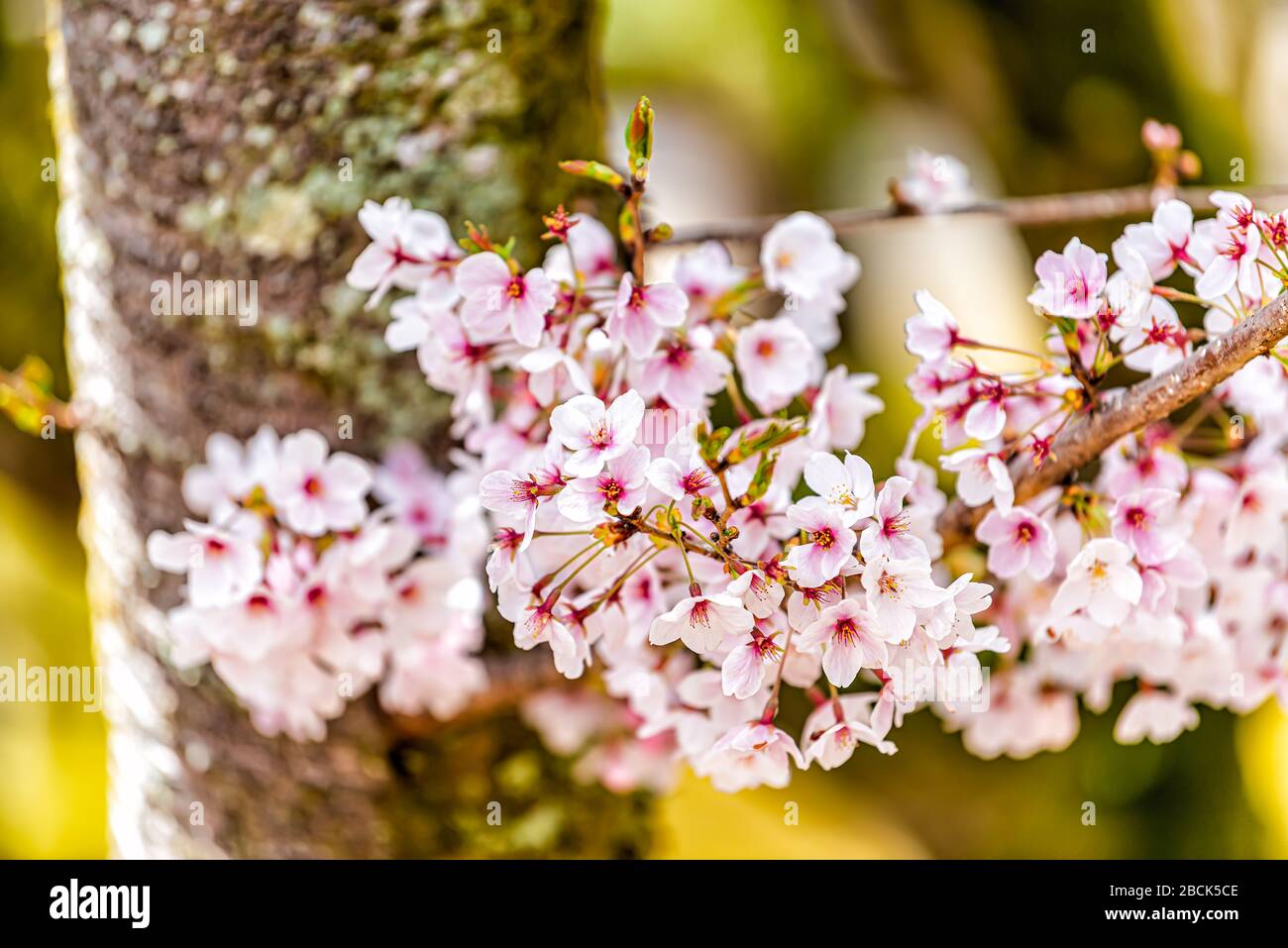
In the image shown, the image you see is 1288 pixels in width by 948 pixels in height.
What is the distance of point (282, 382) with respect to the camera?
86cm

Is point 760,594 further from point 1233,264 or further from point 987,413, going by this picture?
point 1233,264

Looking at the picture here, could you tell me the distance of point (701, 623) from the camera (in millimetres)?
498

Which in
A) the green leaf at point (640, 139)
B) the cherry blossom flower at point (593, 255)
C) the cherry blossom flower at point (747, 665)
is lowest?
the cherry blossom flower at point (747, 665)

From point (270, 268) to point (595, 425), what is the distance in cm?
45

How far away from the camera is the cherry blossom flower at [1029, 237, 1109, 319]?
0.54 metres

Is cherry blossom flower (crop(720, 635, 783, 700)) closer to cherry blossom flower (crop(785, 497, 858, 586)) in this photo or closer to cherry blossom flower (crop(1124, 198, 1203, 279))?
cherry blossom flower (crop(785, 497, 858, 586))

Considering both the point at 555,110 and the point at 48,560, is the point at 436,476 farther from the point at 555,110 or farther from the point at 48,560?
the point at 48,560

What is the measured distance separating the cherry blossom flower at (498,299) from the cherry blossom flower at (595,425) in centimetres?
10

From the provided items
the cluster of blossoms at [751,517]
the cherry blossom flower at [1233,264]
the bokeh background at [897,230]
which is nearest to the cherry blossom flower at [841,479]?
the cluster of blossoms at [751,517]

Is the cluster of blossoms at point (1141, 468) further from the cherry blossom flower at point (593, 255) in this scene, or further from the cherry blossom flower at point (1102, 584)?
the cherry blossom flower at point (593, 255)

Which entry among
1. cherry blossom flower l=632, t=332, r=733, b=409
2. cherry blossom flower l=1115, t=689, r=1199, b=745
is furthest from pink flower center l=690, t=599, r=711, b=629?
cherry blossom flower l=1115, t=689, r=1199, b=745

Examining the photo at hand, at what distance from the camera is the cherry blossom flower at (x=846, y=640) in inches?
19.1

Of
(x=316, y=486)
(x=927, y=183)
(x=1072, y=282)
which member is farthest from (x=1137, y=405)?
(x=316, y=486)
